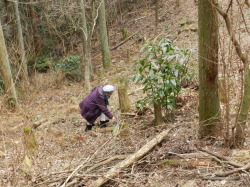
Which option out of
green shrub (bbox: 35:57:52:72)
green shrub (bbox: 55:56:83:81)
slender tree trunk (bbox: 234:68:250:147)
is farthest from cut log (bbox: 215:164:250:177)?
green shrub (bbox: 35:57:52:72)

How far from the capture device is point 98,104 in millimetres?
6832

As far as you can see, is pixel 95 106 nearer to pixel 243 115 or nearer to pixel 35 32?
pixel 243 115

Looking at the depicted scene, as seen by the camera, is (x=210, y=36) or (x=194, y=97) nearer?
(x=210, y=36)

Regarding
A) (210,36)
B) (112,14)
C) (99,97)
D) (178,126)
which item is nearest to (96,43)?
(112,14)

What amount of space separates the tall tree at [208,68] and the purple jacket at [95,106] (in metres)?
2.86

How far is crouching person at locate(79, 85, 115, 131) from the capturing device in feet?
22.4

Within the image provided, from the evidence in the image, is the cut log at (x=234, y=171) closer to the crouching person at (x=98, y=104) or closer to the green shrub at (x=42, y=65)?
the crouching person at (x=98, y=104)

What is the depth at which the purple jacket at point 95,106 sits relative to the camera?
22.6ft

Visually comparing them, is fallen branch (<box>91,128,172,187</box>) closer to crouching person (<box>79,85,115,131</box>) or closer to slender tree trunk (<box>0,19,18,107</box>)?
crouching person (<box>79,85,115,131</box>)

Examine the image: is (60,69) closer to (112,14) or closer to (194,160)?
(112,14)

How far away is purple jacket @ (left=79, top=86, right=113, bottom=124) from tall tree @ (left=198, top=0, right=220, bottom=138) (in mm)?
2859

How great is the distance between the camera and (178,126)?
5.73m

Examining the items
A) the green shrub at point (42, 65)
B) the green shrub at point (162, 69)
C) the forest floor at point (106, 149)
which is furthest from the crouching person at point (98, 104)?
the green shrub at point (42, 65)

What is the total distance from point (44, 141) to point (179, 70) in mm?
3669
